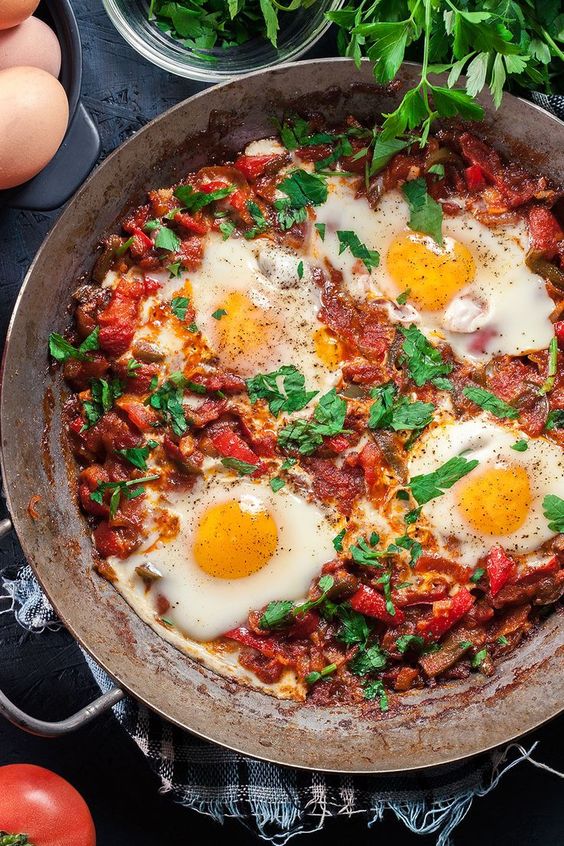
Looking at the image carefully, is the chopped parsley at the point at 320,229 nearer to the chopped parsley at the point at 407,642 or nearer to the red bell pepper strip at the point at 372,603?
the red bell pepper strip at the point at 372,603

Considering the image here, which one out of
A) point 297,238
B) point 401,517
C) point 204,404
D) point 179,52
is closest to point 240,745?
point 401,517

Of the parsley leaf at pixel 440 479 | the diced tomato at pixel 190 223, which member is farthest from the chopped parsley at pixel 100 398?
the parsley leaf at pixel 440 479

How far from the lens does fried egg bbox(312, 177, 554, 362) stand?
187 inches

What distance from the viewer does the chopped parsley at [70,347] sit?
4.53 meters

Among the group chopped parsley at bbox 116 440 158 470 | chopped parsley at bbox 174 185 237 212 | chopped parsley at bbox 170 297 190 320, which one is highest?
chopped parsley at bbox 174 185 237 212

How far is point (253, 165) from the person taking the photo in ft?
15.6

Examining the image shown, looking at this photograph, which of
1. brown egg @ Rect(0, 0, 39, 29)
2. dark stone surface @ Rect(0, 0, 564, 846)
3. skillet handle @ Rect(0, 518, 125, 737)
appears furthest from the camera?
dark stone surface @ Rect(0, 0, 564, 846)

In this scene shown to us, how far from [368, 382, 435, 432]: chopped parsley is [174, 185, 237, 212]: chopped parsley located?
1.23 m

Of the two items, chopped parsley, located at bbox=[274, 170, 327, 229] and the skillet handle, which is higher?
chopped parsley, located at bbox=[274, 170, 327, 229]

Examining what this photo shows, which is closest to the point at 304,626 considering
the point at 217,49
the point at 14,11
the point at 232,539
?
the point at 232,539

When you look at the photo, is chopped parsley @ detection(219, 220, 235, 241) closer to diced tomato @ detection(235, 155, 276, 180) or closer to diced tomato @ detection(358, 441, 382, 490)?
diced tomato @ detection(235, 155, 276, 180)

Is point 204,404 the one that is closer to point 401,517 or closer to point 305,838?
point 401,517

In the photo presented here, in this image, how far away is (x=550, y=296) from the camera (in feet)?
15.8

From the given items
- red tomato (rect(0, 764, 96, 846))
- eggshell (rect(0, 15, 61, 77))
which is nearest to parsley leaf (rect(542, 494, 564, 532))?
red tomato (rect(0, 764, 96, 846))
